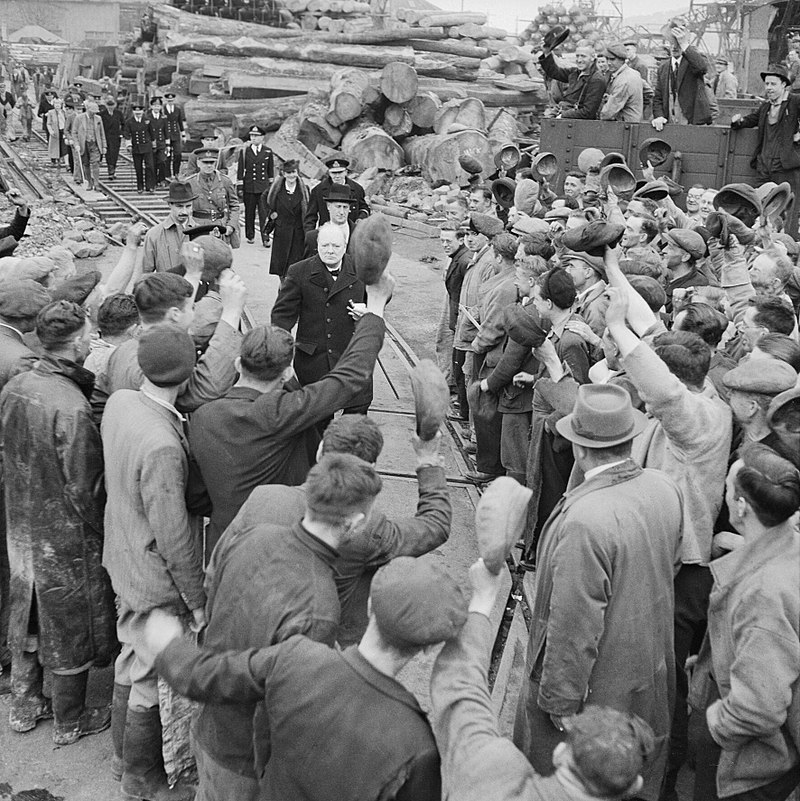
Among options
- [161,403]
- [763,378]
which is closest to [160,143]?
[161,403]

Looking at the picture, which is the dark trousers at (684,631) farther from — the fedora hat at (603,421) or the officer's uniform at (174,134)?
the officer's uniform at (174,134)

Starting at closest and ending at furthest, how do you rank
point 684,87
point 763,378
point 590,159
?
point 763,378 < point 590,159 < point 684,87

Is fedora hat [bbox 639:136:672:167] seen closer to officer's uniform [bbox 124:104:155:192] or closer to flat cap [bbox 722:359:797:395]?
flat cap [bbox 722:359:797:395]

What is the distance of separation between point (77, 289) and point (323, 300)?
1892 millimetres

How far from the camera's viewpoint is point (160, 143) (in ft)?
67.9

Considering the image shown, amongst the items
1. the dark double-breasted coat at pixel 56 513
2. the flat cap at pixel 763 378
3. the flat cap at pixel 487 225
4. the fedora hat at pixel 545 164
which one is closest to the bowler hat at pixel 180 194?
the flat cap at pixel 487 225

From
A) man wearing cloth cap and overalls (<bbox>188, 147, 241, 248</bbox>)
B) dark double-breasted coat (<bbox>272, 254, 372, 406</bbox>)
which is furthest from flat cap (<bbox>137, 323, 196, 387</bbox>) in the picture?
man wearing cloth cap and overalls (<bbox>188, 147, 241, 248</bbox>)

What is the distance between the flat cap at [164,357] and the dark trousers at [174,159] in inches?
728

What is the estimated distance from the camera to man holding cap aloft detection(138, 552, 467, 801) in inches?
93.5

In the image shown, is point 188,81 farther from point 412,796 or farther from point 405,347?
point 412,796

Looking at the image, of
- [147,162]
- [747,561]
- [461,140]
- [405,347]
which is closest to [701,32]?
[461,140]

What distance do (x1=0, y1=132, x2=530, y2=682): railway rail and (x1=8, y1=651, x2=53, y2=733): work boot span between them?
2167mm

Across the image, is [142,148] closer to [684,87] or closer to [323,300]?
[684,87]

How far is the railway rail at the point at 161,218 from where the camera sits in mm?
5379
